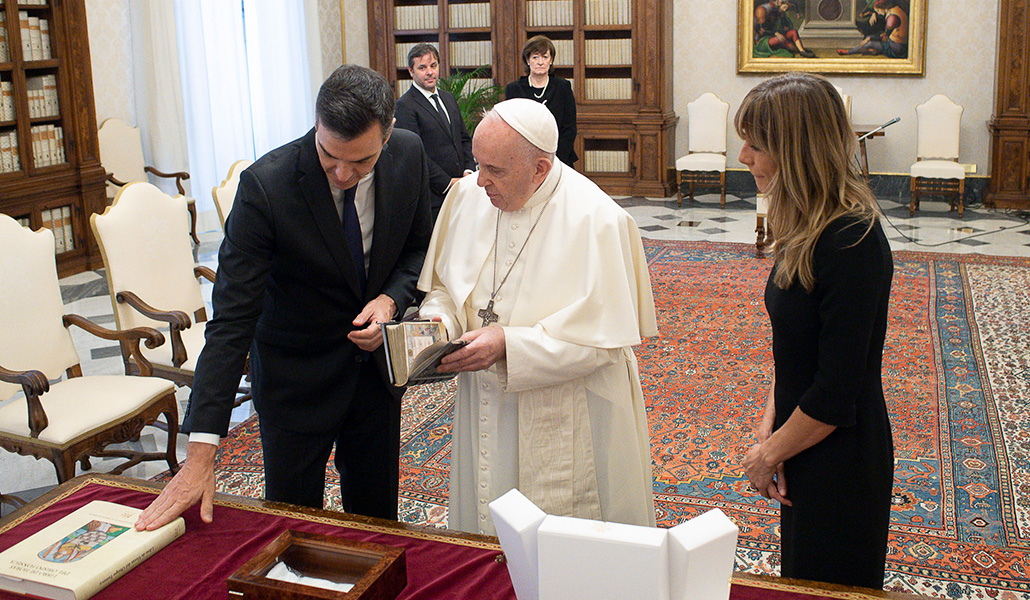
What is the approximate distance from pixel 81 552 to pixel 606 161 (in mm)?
10474

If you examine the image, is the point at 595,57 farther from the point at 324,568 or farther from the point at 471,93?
the point at 324,568

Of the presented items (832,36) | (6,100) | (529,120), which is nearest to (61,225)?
(6,100)

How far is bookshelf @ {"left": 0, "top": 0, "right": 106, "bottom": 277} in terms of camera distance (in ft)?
24.5

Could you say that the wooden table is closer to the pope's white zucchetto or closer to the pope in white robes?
the pope in white robes

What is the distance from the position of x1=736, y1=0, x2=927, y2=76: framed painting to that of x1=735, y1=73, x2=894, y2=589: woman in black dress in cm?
939

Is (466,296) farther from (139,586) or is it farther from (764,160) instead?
(139,586)

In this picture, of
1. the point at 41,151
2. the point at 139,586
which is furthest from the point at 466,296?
the point at 41,151

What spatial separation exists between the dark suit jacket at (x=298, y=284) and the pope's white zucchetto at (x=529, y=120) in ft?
1.35

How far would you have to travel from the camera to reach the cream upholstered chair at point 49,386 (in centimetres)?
360

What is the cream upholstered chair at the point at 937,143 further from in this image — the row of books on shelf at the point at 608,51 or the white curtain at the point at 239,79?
the white curtain at the point at 239,79

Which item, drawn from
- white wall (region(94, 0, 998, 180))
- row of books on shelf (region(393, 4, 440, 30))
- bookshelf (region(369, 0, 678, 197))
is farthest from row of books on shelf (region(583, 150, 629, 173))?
row of books on shelf (region(393, 4, 440, 30))

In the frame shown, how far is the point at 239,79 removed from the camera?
10195 mm

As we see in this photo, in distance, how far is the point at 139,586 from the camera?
180 cm

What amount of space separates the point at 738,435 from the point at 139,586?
3.34 metres
